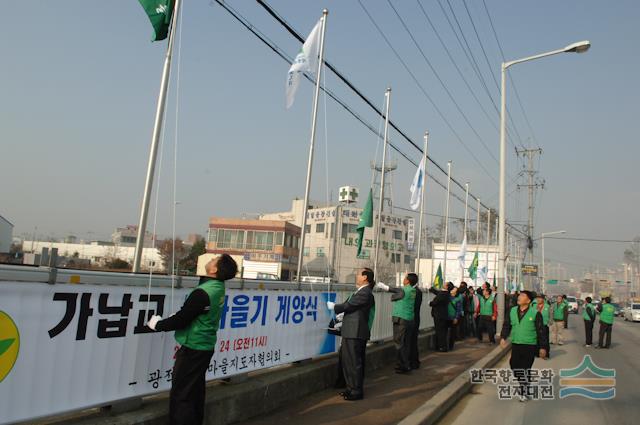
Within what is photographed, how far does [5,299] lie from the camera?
3217 mm

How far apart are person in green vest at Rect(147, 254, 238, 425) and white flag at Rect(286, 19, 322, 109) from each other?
6.15 metres

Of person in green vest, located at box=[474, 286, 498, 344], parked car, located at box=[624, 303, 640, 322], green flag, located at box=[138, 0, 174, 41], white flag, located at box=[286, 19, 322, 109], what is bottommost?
parked car, located at box=[624, 303, 640, 322]

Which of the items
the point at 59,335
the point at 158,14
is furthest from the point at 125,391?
the point at 158,14

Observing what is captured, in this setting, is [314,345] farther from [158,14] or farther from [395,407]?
[158,14]

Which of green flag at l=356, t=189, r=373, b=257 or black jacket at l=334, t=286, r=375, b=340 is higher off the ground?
green flag at l=356, t=189, r=373, b=257

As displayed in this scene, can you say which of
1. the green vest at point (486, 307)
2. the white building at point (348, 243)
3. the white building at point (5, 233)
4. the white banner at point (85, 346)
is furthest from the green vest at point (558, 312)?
the white building at point (348, 243)

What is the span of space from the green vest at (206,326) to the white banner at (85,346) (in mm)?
520

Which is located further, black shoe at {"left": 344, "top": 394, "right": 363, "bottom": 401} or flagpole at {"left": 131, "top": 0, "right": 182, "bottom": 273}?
black shoe at {"left": 344, "top": 394, "right": 363, "bottom": 401}

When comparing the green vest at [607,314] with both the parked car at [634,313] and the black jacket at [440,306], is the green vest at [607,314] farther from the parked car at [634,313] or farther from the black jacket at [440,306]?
the parked car at [634,313]

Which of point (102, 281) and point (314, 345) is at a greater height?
point (102, 281)

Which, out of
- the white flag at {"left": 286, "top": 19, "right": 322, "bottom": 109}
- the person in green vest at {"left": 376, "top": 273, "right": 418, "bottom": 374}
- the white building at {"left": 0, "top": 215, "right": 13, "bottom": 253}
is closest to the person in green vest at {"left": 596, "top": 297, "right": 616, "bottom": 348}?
the person in green vest at {"left": 376, "top": 273, "right": 418, "bottom": 374}

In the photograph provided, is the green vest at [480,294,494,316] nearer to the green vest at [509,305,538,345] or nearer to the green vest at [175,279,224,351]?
the green vest at [509,305,538,345]

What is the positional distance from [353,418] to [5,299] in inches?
157

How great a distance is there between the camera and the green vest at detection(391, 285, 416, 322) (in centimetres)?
895
